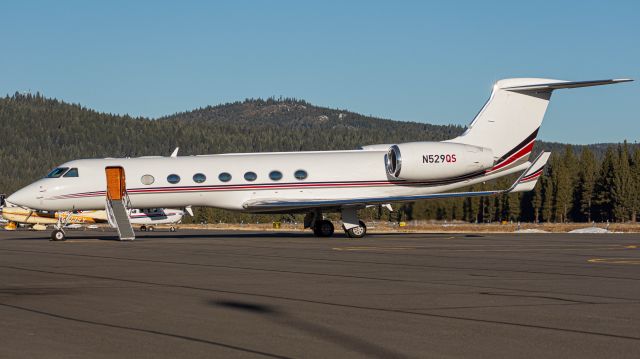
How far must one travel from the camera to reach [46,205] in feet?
107

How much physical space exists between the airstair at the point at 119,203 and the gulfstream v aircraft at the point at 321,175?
38 mm

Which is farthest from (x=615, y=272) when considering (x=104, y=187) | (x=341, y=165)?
(x=104, y=187)

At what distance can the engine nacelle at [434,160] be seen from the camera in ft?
111

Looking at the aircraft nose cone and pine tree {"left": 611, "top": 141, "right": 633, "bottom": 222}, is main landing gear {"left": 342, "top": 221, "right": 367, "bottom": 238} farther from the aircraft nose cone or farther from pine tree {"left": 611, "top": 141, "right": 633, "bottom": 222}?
pine tree {"left": 611, "top": 141, "right": 633, "bottom": 222}

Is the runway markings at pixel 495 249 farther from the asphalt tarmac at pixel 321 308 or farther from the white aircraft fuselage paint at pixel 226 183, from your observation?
the white aircraft fuselage paint at pixel 226 183

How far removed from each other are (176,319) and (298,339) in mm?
2021

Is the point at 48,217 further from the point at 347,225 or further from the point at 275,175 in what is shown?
the point at 347,225

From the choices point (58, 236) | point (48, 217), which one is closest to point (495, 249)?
point (58, 236)

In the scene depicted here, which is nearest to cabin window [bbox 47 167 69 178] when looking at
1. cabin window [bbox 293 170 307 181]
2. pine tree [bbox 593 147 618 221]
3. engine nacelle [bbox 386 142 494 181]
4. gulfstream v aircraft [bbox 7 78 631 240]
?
gulfstream v aircraft [bbox 7 78 631 240]

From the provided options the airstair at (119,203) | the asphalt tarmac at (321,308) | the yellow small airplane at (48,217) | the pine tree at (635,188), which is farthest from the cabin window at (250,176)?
the pine tree at (635,188)

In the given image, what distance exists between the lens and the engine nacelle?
33938mm

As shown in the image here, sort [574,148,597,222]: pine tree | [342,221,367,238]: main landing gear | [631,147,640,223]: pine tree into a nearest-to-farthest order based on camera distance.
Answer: [342,221,367,238]: main landing gear < [631,147,640,223]: pine tree < [574,148,597,222]: pine tree

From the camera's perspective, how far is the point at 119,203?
32.3 meters

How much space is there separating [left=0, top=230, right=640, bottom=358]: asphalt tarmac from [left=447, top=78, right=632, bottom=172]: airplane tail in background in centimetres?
1578
